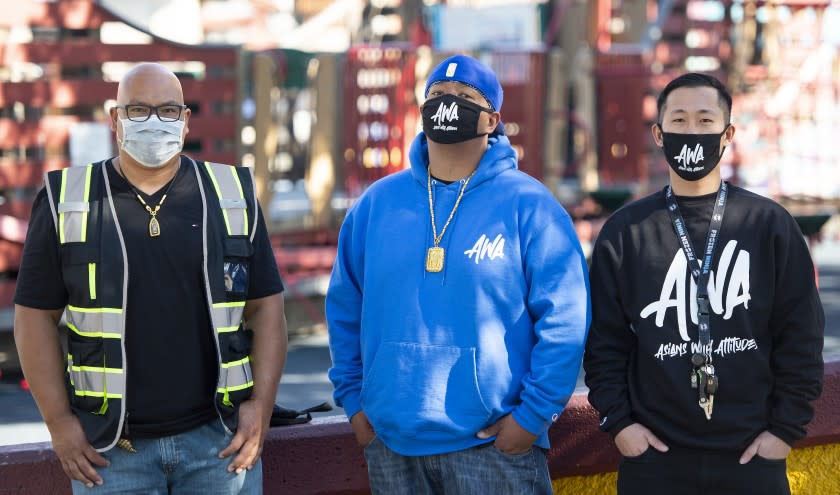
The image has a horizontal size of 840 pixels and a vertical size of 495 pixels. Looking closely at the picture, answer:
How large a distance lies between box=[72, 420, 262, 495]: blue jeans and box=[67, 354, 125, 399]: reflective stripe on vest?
145 millimetres

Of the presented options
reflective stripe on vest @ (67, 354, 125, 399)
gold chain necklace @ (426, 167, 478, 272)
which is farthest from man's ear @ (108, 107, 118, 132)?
gold chain necklace @ (426, 167, 478, 272)

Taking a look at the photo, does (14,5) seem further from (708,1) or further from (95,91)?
(708,1)

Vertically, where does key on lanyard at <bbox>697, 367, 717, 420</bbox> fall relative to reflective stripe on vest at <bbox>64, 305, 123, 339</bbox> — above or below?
below

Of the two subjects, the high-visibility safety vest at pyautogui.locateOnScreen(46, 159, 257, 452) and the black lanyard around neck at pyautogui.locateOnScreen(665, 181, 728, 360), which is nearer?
the high-visibility safety vest at pyautogui.locateOnScreen(46, 159, 257, 452)

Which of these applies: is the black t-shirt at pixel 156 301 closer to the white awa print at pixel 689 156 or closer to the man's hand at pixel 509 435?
the man's hand at pixel 509 435

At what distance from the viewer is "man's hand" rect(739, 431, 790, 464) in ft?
9.87

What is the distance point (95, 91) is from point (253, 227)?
7.04 meters

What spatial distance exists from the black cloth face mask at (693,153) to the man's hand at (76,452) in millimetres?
1719

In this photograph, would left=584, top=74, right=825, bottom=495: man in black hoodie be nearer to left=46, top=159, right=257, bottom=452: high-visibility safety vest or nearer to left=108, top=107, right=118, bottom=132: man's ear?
left=46, top=159, right=257, bottom=452: high-visibility safety vest

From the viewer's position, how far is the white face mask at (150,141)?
9.57 feet

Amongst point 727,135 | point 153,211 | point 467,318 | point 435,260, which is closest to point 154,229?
point 153,211

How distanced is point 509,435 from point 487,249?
493mm

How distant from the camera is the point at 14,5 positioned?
9.11 meters

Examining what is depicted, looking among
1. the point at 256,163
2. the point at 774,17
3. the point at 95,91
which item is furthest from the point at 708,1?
the point at 95,91
